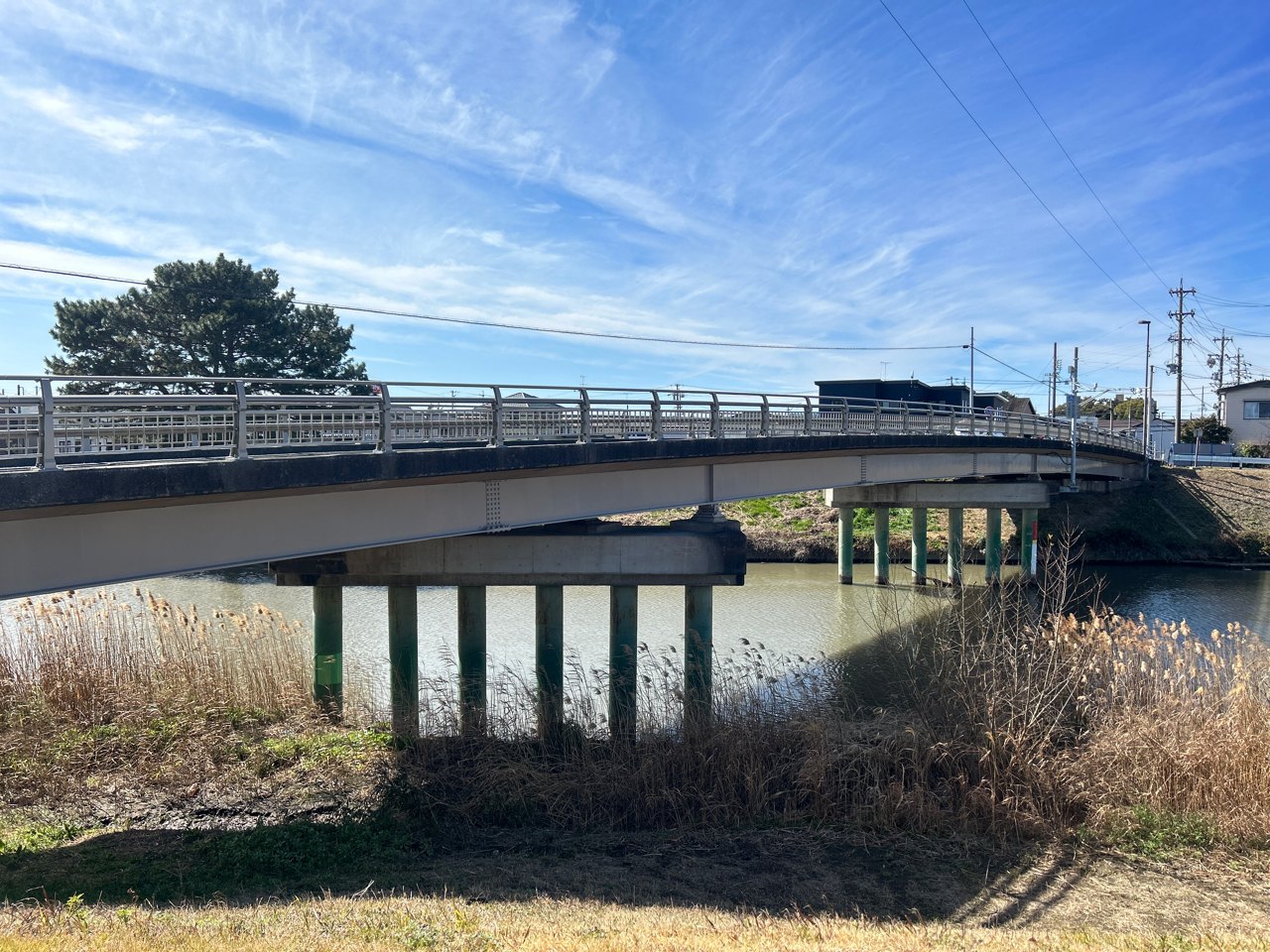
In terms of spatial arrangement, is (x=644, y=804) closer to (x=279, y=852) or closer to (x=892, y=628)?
(x=279, y=852)

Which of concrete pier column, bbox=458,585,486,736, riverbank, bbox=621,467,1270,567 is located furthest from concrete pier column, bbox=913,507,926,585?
concrete pier column, bbox=458,585,486,736

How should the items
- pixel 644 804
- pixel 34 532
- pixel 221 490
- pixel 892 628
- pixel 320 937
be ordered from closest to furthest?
1. pixel 320 937
2. pixel 34 532
3. pixel 221 490
4. pixel 644 804
5. pixel 892 628

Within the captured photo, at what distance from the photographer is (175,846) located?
9.40 m

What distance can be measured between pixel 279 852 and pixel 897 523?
3743 centimetres

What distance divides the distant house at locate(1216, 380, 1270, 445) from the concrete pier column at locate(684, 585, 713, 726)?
6970cm

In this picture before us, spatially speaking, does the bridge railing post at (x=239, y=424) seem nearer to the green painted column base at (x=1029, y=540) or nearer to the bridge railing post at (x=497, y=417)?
the bridge railing post at (x=497, y=417)

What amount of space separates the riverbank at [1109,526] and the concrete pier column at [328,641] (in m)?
23.9

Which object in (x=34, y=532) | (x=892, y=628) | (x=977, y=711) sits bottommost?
(x=892, y=628)

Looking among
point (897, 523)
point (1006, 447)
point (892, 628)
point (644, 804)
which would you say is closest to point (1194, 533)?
point (897, 523)

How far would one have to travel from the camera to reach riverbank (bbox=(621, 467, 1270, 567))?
38875 millimetres

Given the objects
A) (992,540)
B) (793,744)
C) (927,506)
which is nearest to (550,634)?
(793,744)

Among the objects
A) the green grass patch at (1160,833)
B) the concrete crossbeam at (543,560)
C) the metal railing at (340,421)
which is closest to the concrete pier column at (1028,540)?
the metal railing at (340,421)

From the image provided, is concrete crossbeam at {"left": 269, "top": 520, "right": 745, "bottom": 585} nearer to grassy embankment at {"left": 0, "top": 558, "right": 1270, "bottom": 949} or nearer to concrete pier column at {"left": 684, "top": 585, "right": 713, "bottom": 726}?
concrete pier column at {"left": 684, "top": 585, "right": 713, "bottom": 726}

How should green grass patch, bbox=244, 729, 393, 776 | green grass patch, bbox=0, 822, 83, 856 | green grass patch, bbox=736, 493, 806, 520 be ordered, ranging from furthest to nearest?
green grass patch, bbox=736, 493, 806, 520 < green grass patch, bbox=244, 729, 393, 776 < green grass patch, bbox=0, 822, 83, 856
